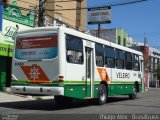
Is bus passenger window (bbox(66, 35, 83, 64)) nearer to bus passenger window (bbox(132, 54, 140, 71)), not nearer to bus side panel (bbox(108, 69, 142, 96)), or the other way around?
bus side panel (bbox(108, 69, 142, 96))

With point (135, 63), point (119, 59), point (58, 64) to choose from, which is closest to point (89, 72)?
point (58, 64)

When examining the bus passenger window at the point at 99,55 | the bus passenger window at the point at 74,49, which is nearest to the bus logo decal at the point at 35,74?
the bus passenger window at the point at 74,49

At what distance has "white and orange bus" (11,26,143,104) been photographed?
640 inches

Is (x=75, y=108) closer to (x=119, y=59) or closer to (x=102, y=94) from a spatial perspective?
(x=102, y=94)

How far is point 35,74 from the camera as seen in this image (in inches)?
661

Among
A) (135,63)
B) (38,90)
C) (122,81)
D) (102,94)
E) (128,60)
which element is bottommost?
(102,94)

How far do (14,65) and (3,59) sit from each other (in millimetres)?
10863

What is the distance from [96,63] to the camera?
19188 millimetres

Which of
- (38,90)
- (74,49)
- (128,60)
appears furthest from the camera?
(128,60)

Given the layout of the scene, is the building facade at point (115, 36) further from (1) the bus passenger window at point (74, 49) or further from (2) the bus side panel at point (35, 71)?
(2) the bus side panel at point (35, 71)

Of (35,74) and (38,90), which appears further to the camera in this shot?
(35,74)

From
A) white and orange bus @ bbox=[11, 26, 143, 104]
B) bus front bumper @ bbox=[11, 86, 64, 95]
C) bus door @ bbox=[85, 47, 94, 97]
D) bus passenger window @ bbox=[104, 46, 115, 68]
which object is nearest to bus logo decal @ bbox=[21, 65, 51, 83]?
white and orange bus @ bbox=[11, 26, 143, 104]

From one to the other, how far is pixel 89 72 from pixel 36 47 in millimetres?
2990

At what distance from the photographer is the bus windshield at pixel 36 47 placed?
1655 centimetres
